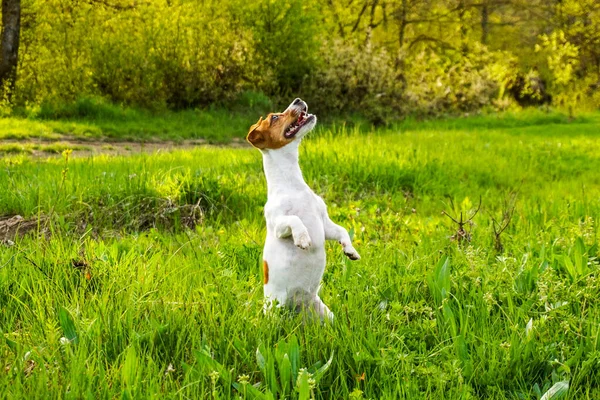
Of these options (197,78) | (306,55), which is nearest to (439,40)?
(306,55)

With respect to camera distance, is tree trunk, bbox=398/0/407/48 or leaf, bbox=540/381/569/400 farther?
tree trunk, bbox=398/0/407/48

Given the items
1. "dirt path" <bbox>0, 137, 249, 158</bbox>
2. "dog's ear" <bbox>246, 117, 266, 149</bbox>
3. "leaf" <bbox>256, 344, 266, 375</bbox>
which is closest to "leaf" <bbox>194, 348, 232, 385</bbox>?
"leaf" <bbox>256, 344, 266, 375</bbox>

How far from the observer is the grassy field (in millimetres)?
2316

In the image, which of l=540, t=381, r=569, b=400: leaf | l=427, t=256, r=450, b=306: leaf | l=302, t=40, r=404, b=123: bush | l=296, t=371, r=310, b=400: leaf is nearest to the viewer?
l=296, t=371, r=310, b=400: leaf

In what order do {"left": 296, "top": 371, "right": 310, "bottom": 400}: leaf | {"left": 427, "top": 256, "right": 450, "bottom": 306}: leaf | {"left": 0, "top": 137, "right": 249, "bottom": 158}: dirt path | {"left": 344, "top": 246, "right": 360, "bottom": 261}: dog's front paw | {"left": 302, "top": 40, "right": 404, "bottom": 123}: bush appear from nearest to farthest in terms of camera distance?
1. {"left": 296, "top": 371, "right": 310, "bottom": 400}: leaf
2. {"left": 344, "top": 246, "right": 360, "bottom": 261}: dog's front paw
3. {"left": 427, "top": 256, "right": 450, "bottom": 306}: leaf
4. {"left": 0, "top": 137, "right": 249, "bottom": 158}: dirt path
5. {"left": 302, "top": 40, "right": 404, "bottom": 123}: bush

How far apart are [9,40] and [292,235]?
46.2 feet

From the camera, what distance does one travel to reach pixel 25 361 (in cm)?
237

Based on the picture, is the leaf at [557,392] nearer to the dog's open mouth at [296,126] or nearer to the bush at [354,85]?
the dog's open mouth at [296,126]

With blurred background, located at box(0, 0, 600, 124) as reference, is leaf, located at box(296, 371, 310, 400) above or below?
below

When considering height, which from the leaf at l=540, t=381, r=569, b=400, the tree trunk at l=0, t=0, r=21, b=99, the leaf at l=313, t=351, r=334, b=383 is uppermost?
the tree trunk at l=0, t=0, r=21, b=99

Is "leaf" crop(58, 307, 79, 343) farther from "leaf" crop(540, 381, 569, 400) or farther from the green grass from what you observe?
the green grass

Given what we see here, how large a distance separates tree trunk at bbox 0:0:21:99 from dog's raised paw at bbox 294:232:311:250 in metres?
13.7

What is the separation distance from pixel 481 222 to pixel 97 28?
1283cm

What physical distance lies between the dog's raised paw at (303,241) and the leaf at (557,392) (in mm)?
1021
